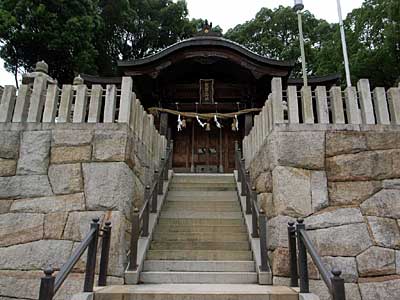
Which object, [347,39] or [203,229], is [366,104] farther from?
[347,39]

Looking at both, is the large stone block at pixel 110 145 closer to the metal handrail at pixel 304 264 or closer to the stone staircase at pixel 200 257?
the stone staircase at pixel 200 257

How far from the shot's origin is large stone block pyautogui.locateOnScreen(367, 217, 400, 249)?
404cm

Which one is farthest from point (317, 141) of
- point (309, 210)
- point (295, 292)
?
point (295, 292)

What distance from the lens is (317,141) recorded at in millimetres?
4387

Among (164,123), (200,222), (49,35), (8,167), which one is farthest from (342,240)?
(49,35)

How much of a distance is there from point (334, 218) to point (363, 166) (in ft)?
2.75

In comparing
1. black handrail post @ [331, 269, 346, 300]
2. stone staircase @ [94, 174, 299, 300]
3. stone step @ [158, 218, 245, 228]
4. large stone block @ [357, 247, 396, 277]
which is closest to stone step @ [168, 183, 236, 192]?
stone staircase @ [94, 174, 299, 300]

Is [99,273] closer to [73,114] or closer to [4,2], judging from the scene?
[73,114]

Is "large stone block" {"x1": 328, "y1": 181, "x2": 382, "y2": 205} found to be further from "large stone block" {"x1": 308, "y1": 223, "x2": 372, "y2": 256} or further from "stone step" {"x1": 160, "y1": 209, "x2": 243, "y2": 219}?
"stone step" {"x1": 160, "y1": 209, "x2": 243, "y2": 219}

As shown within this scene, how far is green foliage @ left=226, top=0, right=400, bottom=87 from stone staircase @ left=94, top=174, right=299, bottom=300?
10.6 meters

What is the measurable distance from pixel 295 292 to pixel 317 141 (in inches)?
77.9

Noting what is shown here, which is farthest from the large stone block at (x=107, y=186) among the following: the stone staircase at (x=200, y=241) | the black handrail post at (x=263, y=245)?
the black handrail post at (x=263, y=245)

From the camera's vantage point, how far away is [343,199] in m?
4.20

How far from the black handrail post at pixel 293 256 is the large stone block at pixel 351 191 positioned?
2.70 ft
